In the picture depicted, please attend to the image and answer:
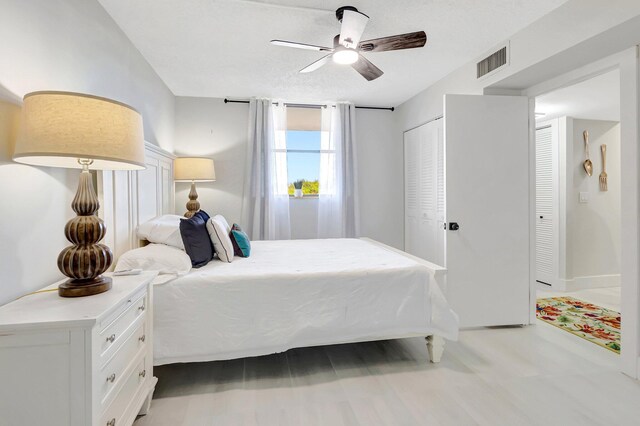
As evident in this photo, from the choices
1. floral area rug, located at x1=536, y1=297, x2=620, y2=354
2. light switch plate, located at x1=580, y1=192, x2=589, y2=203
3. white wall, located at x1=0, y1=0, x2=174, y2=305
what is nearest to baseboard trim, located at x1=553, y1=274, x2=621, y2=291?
floral area rug, located at x1=536, y1=297, x2=620, y2=354

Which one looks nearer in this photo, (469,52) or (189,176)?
(469,52)

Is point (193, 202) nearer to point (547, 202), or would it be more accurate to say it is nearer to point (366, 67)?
point (366, 67)

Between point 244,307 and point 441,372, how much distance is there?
135cm

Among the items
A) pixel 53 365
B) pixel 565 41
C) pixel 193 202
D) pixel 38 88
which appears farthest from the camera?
pixel 193 202

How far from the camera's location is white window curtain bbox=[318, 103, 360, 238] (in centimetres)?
435

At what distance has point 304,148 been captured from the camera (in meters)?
4.41

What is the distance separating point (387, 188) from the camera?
4680 millimetres

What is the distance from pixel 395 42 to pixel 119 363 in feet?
7.82

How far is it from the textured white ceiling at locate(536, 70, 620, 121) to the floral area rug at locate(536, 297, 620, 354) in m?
2.18

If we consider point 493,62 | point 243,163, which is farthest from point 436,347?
point 243,163

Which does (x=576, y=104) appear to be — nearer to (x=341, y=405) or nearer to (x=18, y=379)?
(x=341, y=405)

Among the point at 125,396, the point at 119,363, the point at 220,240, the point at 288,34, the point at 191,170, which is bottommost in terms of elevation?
the point at 125,396

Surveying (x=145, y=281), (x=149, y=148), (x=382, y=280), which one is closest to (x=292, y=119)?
(x=149, y=148)

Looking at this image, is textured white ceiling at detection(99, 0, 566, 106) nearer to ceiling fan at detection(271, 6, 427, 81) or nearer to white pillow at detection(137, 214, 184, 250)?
ceiling fan at detection(271, 6, 427, 81)
